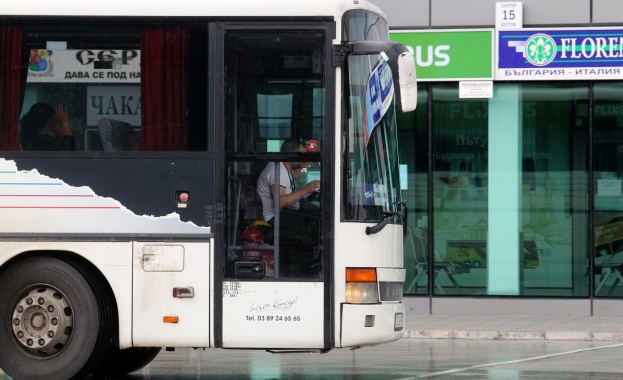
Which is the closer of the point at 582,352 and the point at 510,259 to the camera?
the point at 582,352

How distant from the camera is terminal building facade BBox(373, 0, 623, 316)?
20.2 metres

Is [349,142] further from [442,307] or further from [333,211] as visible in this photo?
[442,307]

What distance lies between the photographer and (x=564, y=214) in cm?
2053

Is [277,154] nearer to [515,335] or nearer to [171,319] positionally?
[171,319]

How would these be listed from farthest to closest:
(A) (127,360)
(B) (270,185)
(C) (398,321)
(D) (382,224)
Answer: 1. (A) (127,360)
2. (C) (398,321)
3. (D) (382,224)
4. (B) (270,185)

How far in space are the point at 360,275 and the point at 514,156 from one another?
34.1ft

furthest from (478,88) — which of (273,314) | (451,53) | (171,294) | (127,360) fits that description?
(171,294)

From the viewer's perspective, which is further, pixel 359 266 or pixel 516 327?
pixel 516 327

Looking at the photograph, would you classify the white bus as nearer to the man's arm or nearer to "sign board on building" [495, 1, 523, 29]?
the man's arm

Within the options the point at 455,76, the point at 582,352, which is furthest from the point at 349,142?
the point at 455,76

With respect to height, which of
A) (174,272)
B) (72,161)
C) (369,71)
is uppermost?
(369,71)

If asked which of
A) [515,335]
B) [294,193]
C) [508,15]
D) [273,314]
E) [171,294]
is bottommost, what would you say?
[515,335]

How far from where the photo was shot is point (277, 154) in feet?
35.1

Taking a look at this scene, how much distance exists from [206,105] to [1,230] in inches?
73.9
